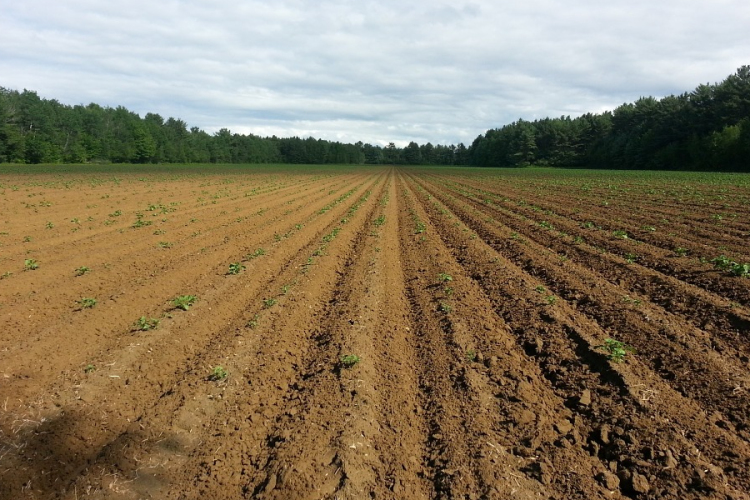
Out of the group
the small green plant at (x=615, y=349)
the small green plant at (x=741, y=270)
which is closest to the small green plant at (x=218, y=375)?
the small green plant at (x=615, y=349)

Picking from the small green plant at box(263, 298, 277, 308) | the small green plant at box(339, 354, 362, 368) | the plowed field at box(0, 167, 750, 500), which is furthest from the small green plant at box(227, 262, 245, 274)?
the small green plant at box(339, 354, 362, 368)

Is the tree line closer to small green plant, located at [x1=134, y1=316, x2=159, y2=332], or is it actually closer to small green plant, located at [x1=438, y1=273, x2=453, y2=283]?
small green plant, located at [x1=438, y1=273, x2=453, y2=283]

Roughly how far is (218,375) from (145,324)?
2205mm

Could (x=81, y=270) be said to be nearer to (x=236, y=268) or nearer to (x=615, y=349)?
(x=236, y=268)

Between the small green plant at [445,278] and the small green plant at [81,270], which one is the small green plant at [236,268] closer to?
the small green plant at [81,270]

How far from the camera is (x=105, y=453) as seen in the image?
13.0ft

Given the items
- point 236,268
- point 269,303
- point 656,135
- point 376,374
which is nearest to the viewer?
point 376,374

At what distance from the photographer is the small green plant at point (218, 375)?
524 cm

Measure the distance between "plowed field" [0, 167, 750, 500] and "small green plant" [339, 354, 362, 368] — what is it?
0.03 metres

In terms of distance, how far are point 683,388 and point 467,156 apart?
7110 inches

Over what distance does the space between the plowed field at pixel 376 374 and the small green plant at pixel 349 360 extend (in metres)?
0.03

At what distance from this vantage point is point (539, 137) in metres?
113

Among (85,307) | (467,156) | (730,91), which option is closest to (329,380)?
(85,307)

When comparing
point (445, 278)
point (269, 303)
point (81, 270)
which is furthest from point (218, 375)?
point (81, 270)
